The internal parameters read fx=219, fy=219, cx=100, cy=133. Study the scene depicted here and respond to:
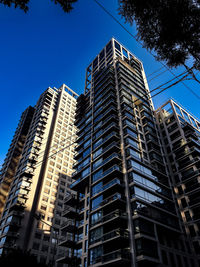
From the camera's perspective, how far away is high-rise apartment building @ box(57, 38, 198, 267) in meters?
33.2

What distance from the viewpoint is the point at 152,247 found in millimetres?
32656

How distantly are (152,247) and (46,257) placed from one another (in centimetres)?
3429

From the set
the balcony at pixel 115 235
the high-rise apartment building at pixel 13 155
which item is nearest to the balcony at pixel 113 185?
the balcony at pixel 115 235

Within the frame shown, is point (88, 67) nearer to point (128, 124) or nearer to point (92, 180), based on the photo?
point (128, 124)

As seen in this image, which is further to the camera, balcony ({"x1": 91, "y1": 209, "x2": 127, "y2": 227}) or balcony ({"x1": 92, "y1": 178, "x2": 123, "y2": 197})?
balcony ({"x1": 92, "y1": 178, "x2": 123, "y2": 197})

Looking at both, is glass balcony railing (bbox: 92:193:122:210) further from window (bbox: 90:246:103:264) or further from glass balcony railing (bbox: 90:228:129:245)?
window (bbox: 90:246:103:264)

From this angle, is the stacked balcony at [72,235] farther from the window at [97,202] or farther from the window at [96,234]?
the window at [97,202]

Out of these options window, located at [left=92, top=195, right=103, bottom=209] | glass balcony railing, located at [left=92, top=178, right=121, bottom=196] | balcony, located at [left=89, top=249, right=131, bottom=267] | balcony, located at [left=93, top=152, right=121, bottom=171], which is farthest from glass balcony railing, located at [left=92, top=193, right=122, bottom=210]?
balcony, located at [left=89, top=249, right=131, bottom=267]

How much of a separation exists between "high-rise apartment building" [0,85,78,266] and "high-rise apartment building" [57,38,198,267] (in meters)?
7.56

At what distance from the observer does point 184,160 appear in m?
51.1

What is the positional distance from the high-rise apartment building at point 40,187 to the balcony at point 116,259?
13.8 meters

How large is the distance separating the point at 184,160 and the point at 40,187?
4252 centimetres

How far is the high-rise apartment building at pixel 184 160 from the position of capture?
42.1m

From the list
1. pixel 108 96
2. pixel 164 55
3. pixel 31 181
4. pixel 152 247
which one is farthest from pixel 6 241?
pixel 164 55
